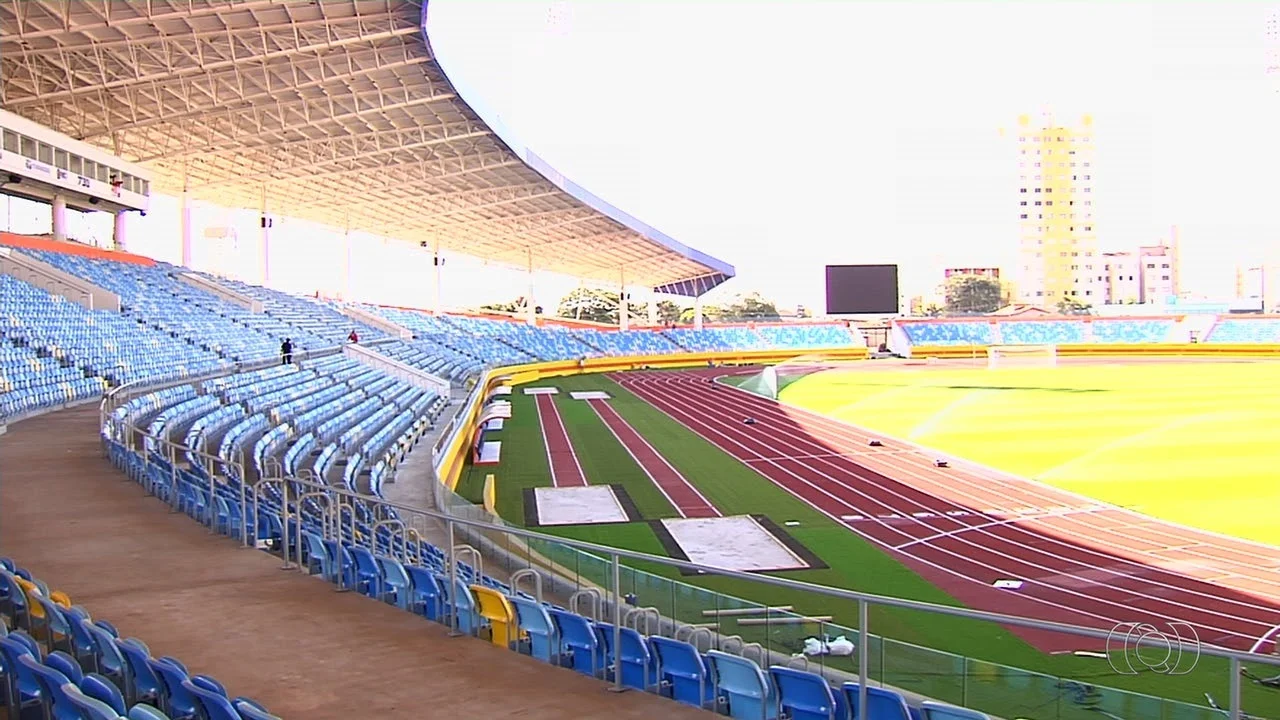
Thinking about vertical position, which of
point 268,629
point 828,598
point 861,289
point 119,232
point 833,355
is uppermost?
point 119,232

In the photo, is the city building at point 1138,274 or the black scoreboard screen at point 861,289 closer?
the black scoreboard screen at point 861,289

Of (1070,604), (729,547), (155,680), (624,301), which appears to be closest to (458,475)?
(729,547)

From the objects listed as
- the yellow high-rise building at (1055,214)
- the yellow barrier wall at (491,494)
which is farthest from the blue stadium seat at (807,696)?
the yellow high-rise building at (1055,214)

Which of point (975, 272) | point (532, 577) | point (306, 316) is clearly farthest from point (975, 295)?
point (532, 577)

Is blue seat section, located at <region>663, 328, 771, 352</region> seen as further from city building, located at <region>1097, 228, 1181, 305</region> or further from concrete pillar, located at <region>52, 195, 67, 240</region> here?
city building, located at <region>1097, 228, 1181, 305</region>

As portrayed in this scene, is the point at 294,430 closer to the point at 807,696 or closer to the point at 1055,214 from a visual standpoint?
the point at 807,696

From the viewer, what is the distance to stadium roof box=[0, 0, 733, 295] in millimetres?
26672

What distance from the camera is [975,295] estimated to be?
120m

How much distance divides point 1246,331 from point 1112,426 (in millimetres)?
50775

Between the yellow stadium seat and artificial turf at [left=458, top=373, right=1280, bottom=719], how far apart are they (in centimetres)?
92

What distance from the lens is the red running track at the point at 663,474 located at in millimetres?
19094

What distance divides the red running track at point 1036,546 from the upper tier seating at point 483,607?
509 cm

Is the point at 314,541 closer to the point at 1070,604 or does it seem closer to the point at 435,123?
the point at 1070,604

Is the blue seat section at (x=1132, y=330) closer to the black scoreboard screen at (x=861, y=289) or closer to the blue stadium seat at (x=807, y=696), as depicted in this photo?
the black scoreboard screen at (x=861, y=289)
